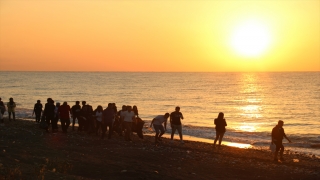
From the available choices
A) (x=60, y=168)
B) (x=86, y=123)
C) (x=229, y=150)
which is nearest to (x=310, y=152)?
(x=229, y=150)

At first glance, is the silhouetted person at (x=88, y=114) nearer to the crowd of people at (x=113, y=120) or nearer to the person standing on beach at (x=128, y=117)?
the crowd of people at (x=113, y=120)

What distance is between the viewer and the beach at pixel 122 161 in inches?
474

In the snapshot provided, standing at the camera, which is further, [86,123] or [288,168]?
[86,123]

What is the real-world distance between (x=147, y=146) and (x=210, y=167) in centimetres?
418

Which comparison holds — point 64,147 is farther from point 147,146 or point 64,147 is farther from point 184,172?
point 184,172

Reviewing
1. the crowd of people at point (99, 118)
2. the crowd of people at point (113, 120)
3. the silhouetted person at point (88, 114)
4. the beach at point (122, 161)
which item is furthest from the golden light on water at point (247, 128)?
the silhouetted person at point (88, 114)

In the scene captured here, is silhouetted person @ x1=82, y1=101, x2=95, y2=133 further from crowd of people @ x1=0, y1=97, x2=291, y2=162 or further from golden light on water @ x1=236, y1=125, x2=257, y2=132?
golden light on water @ x1=236, y1=125, x2=257, y2=132

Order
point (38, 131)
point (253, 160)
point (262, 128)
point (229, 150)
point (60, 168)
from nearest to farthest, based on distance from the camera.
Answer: point (60, 168) < point (253, 160) < point (229, 150) < point (38, 131) < point (262, 128)

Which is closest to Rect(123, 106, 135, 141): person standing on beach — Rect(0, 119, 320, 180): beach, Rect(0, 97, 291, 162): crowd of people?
Rect(0, 97, 291, 162): crowd of people

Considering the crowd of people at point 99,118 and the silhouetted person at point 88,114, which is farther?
the silhouetted person at point 88,114

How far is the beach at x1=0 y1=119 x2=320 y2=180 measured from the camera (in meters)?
12.0

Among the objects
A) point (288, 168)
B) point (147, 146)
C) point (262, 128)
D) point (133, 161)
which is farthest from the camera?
point (262, 128)

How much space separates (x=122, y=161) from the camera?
47.5ft

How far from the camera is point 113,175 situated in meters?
12.2
